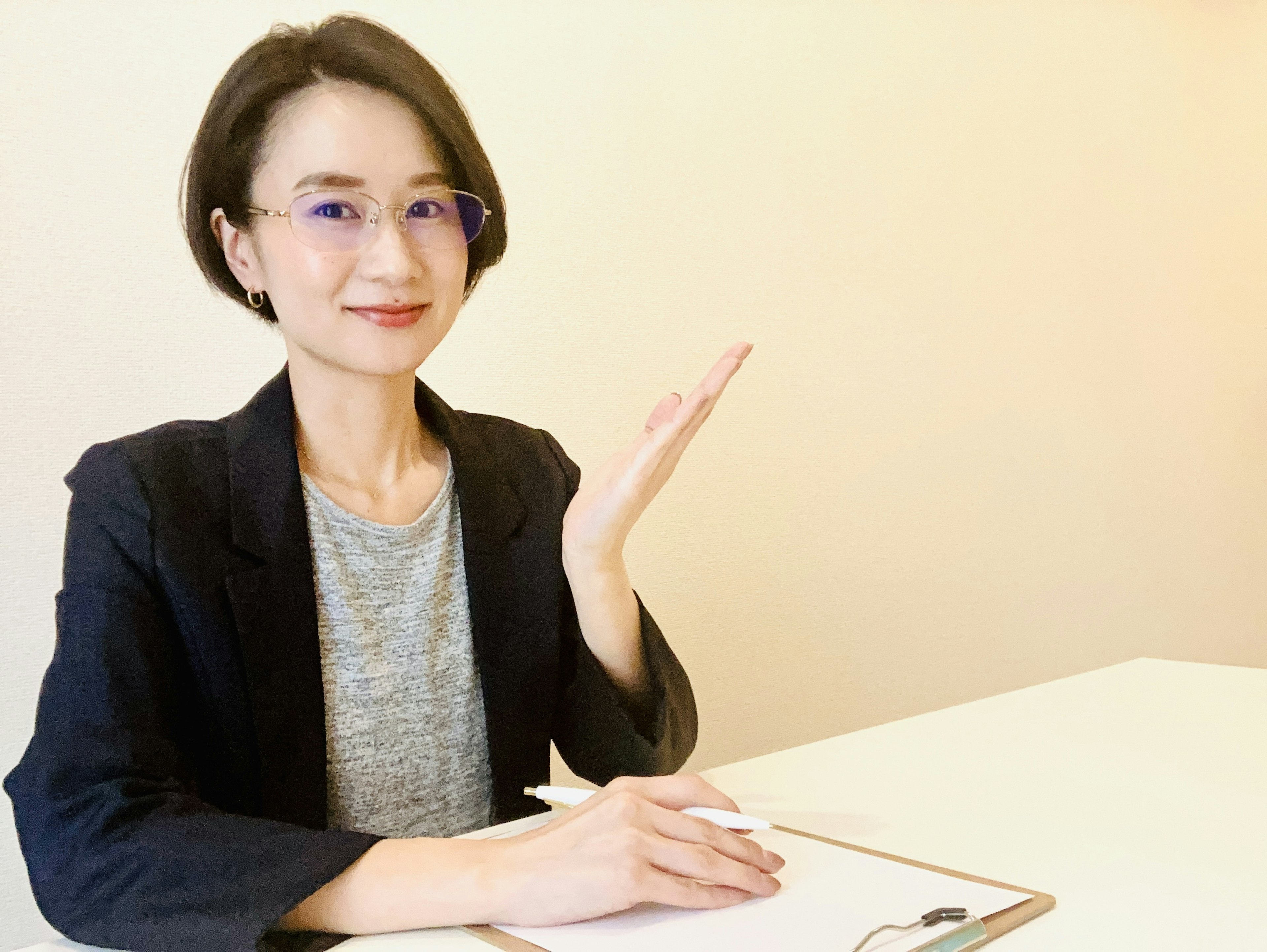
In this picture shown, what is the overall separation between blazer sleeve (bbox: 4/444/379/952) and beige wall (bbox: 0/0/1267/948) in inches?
17.2

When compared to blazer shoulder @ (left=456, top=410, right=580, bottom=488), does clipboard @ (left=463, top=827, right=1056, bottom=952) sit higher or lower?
lower

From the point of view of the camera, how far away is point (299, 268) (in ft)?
3.35

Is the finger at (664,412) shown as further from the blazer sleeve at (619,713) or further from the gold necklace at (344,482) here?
the gold necklace at (344,482)

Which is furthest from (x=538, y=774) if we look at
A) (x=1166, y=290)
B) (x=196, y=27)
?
(x=1166, y=290)

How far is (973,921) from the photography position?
1.98ft

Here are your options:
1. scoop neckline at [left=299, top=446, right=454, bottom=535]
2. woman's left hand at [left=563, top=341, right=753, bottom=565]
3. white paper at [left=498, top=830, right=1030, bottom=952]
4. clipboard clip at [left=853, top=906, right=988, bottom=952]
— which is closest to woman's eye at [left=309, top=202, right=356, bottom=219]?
scoop neckline at [left=299, top=446, right=454, bottom=535]

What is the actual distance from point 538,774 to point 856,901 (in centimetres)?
55

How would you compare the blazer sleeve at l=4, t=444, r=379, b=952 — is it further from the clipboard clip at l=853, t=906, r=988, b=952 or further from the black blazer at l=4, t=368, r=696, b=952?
the clipboard clip at l=853, t=906, r=988, b=952

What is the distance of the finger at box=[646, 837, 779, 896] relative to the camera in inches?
25.9

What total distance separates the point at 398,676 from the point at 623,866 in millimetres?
469

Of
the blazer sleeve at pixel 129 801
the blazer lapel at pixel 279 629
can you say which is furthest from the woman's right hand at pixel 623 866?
the blazer lapel at pixel 279 629

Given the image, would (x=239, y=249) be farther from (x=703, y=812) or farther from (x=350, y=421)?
(x=703, y=812)

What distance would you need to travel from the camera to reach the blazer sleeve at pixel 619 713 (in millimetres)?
1074

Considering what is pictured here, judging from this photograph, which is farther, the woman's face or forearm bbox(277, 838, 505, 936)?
the woman's face
